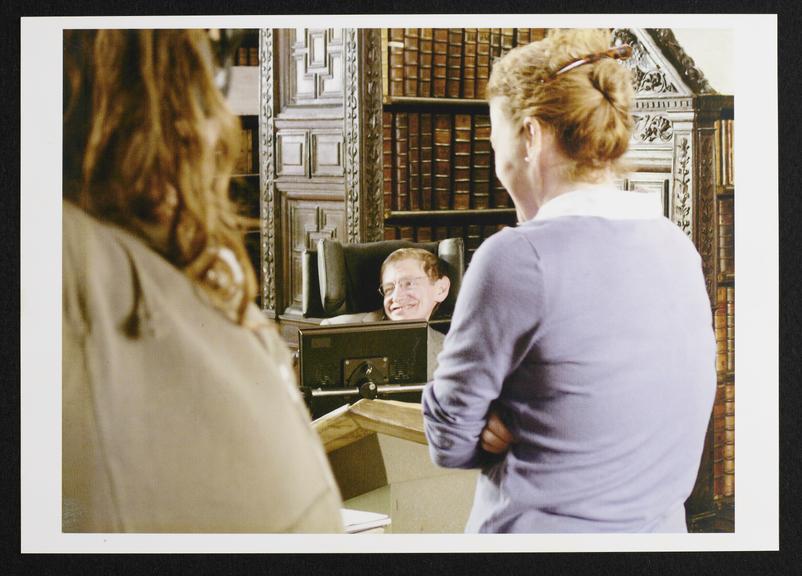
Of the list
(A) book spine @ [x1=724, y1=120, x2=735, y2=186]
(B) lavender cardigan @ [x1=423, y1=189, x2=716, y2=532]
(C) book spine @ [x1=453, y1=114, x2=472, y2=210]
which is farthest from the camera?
(C) book spine @ [x1=453, y1=114, x2=472, y2=210]

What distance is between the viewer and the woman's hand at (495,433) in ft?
5.69

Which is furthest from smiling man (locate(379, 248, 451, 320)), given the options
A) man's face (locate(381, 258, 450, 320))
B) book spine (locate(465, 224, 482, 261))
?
book spine (locate(465, 224, 482, 261))

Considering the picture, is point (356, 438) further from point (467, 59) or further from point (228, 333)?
point (467, 59)

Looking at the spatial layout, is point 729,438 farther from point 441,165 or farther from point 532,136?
point 441,165

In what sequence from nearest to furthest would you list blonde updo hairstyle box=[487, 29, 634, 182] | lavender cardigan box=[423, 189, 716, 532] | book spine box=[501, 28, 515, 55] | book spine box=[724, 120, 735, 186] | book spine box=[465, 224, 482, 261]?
lavender cardigan box=[423, 189, 716, 532] → blonde updo hairstyle box=[487, 29, 634, 182] → book spine box=[501, 28, 515, 55] → book spine box=[465, 224, 482, 261] → book spine box=[724, 120, 735, 186]

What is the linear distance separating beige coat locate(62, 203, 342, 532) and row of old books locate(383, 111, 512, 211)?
0.82 m

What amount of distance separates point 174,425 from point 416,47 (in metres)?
1.20

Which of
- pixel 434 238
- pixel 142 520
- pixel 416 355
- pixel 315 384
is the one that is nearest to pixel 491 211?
pixel 434 238

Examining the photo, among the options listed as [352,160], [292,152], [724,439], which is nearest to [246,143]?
[292,152]

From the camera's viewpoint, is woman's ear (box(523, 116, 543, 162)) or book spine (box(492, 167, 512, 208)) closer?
woman's ear (box(523, 116, 543, 162))

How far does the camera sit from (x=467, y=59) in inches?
83.5

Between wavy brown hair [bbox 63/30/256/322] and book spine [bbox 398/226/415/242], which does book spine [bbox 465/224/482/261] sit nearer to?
book spine [bbox 398/226/415/242]

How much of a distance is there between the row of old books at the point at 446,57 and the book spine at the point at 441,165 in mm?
96

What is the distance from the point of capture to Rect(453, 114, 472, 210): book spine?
231cm
